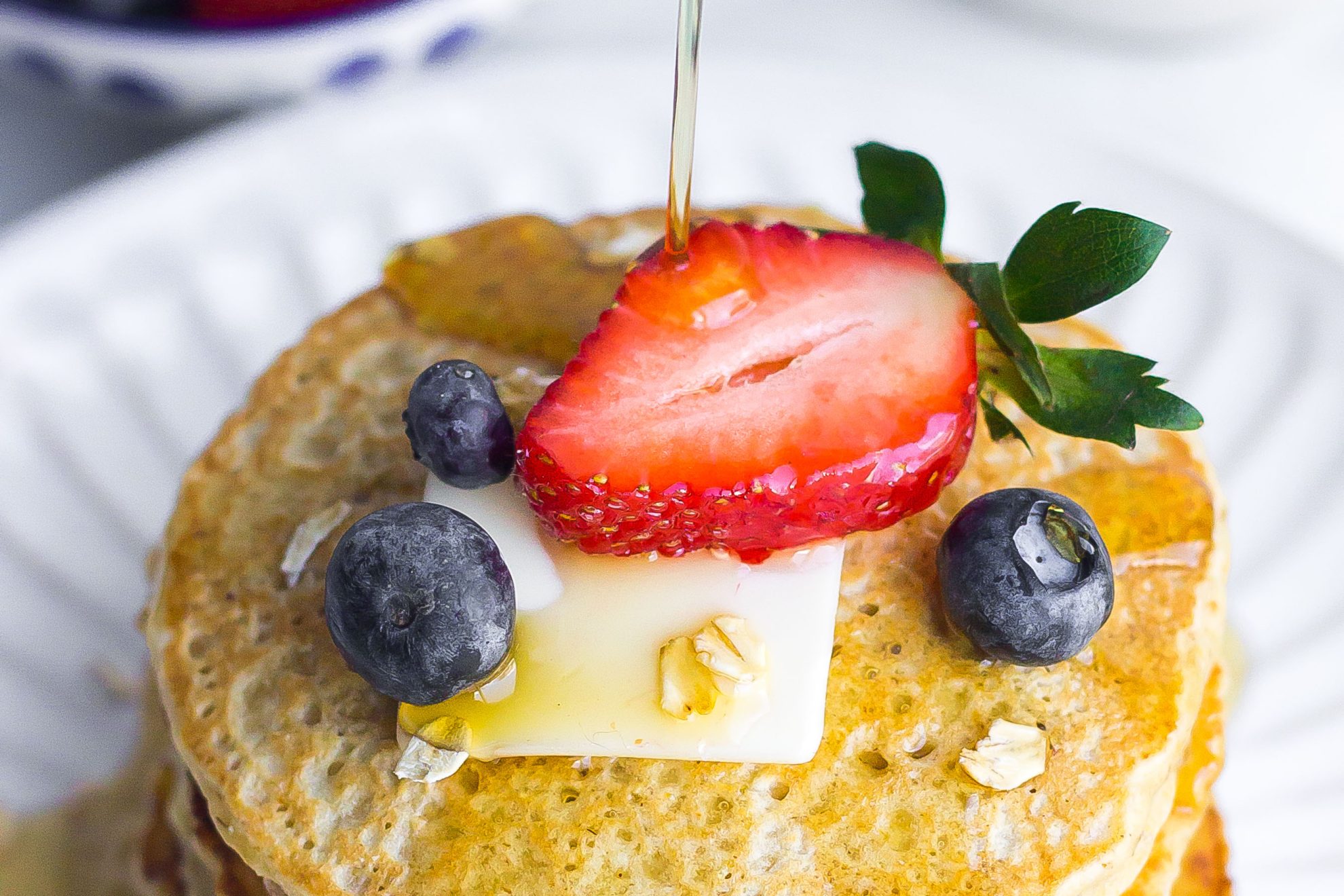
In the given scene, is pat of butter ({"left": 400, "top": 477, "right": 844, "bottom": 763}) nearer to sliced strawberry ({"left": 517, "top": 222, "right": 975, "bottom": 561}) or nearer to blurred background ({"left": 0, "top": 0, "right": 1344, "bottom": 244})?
sliced strawberry ({"left": 517, "top": 222, "right": 975, "bottom": 561})

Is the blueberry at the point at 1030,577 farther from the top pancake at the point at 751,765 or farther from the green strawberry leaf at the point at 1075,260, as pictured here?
the green strawberry leaf at the point at 1075,260

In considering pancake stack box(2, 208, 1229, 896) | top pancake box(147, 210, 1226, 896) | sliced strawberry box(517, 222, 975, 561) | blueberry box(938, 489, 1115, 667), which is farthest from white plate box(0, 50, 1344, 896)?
sliced strawberry box(517, 222, 975, 561)

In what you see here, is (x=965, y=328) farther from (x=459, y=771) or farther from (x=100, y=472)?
(x=100, y=472)

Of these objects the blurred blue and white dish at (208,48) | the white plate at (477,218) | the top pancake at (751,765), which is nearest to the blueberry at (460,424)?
the top pancake at (751,765)

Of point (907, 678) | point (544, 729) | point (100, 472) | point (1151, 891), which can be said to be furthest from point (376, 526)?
point (100, 472)

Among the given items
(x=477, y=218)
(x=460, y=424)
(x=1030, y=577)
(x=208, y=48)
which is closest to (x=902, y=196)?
(x=1030, y=577)

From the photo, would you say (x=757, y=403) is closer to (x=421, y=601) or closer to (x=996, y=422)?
(x=996, y=422)
